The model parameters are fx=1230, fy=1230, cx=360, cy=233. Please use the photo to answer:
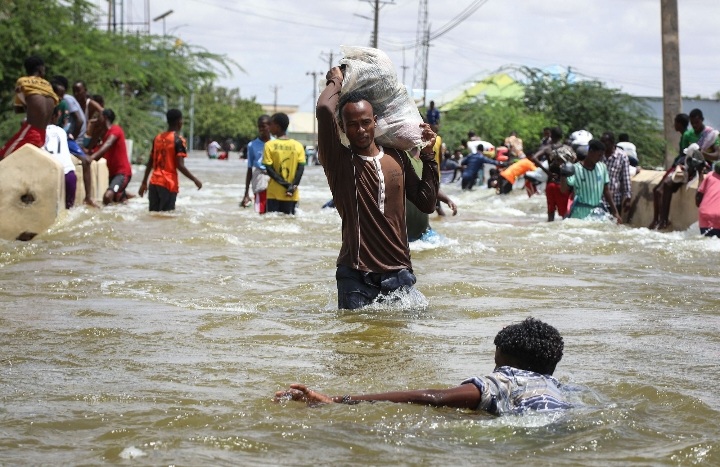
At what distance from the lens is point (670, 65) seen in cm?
2155

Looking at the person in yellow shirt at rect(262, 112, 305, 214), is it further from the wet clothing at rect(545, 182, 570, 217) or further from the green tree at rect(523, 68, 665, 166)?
the green tree at rect(523, 68, 665, 166)

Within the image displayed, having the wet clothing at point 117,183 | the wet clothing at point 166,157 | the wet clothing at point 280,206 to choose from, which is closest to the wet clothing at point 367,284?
the wet clothing at point 280,206

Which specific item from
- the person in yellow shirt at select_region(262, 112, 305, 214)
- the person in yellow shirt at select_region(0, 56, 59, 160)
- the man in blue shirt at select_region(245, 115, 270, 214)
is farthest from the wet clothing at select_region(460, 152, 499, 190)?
the person in yellow shirt at select_region(0, 56, 59, 160)

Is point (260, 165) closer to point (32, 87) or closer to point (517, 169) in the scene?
point (32, 87)

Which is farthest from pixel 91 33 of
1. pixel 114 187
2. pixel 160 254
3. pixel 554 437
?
pixel 554 437

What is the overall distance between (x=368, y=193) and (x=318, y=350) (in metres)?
0.93

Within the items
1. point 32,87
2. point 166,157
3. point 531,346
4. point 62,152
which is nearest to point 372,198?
point 531,346

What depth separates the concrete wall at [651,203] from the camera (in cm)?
1554

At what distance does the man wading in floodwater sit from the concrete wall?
9.14 meters

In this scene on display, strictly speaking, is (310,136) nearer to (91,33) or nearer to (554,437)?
(91,33)

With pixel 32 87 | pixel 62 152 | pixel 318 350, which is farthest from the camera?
pixel 62 152

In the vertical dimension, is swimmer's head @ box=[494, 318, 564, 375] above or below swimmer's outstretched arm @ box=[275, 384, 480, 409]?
above

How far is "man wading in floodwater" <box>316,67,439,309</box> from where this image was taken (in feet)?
22.0

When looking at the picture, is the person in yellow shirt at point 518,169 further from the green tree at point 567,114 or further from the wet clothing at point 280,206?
the wet clothing at point 280,206
